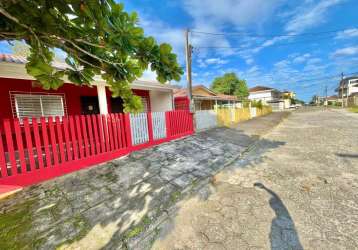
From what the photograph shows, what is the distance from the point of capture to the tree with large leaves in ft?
5.56

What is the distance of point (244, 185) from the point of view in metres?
3.61

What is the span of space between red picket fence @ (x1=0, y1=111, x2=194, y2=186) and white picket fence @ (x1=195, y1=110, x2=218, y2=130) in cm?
494

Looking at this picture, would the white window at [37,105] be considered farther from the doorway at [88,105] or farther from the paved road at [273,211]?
the paved road at [273,211]

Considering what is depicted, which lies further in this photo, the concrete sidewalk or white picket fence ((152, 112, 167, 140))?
white picket fence ((152, 112, 167, 140))

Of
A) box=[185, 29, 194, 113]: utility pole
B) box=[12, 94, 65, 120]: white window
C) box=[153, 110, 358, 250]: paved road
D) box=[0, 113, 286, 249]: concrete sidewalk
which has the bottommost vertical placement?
box=[153, 110, 358, 250]: paved road

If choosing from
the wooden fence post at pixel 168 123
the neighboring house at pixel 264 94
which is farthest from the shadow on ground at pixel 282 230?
the neighboring house at pixel 264 94

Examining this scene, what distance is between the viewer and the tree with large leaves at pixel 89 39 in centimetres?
169

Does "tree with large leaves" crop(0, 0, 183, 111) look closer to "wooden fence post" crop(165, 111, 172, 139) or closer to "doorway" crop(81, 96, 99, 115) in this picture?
"wooden fence post" crop(165, 111, 172, 139)

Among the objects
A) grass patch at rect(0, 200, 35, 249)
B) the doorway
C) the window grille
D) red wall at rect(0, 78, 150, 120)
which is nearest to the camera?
grass patch at rect(0, 200, 35, 249)

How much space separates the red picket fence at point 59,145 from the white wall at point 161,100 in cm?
436

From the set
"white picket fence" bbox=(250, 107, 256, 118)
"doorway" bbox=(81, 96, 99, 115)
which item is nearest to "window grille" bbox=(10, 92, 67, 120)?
"doorway" bbox=(81, 96, 99, 115)

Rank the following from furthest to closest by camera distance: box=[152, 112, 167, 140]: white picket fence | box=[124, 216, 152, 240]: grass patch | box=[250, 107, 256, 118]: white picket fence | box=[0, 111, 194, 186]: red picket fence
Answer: box=[250, 107, 256, 118]: white picket fence, box=[152, 112, 167, 140]: white picket fence, box=[0, 111, 194, 186]: red picket fence, box=[124, 216, 152, 240]: grass patch

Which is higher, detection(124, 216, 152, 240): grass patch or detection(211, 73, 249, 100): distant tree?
detection(211, 73, 249, 100): distant tree

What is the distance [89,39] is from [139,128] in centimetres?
431
